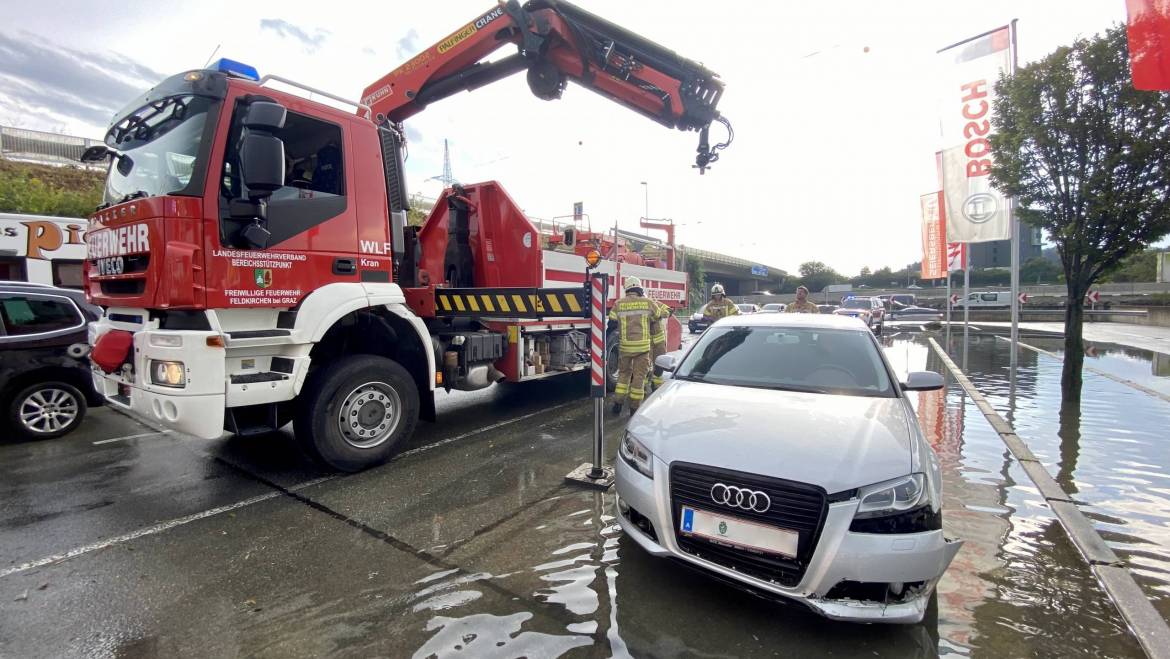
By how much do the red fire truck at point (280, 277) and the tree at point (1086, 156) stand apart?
5691 millimetres

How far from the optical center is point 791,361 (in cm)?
382

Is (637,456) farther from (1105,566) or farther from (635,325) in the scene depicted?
(635,325)

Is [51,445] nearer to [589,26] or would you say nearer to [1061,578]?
[589,26]

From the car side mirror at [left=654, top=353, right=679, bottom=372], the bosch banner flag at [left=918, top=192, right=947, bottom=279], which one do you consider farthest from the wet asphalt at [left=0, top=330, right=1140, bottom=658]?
the bosch banner flag at [left=918, top=192, right=947, bottom=279]

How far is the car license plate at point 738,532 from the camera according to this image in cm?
240

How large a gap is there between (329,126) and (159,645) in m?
3.75

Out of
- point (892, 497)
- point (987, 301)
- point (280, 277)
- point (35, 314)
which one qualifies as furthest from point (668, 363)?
point (987, 301)

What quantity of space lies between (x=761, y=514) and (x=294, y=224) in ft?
12.6

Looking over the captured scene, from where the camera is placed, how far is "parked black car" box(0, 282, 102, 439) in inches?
214

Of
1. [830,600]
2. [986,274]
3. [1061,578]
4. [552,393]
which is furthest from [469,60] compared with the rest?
[986,274]

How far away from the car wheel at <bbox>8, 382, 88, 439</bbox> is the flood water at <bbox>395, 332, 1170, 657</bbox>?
18.1ft

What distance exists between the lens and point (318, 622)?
260 cm

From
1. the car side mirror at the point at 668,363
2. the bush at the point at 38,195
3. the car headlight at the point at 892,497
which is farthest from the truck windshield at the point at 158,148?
the bush at the point at 38,195

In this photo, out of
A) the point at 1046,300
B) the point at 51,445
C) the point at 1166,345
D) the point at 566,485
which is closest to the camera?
A: the point at 566,485
